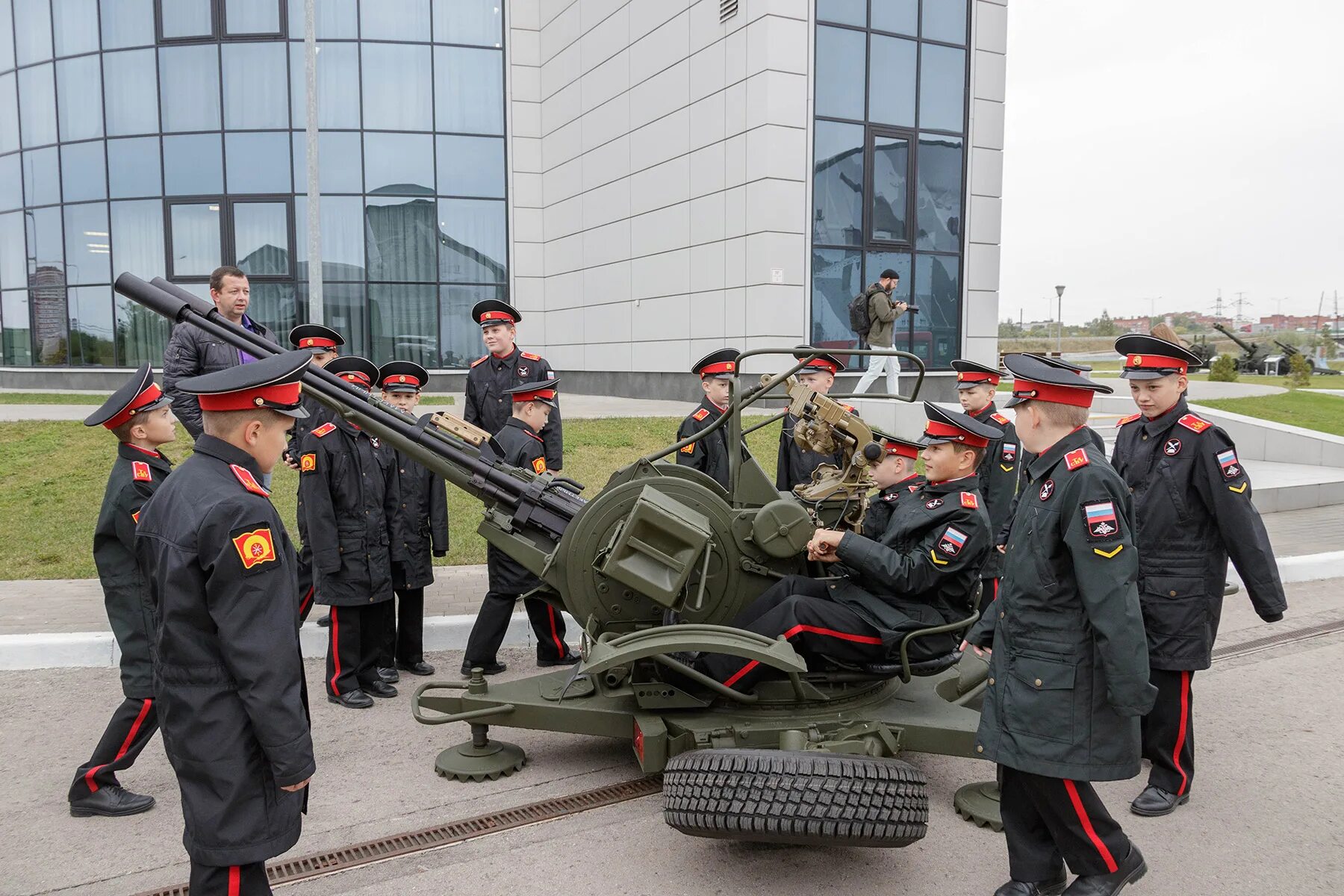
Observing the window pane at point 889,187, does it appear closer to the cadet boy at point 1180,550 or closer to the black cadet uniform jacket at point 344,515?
the cadet boy at point 1180,550

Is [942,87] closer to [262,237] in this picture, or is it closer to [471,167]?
[471,167]

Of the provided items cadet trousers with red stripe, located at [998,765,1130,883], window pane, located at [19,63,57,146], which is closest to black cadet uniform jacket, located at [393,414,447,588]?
cadet trousers with red stripe, located at [998,765,1130,883]

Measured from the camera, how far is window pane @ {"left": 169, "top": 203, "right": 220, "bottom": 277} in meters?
22.1

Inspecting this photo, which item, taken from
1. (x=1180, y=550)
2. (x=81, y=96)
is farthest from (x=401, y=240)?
(x=1180, y=550)

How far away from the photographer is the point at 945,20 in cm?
1816

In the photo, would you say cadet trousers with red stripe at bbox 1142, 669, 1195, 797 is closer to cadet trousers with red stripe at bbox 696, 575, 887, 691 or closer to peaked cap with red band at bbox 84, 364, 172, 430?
cadet trousers with red stripe at bbox 696, 575, 887, 691

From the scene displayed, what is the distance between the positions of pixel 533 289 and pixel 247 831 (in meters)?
21.3

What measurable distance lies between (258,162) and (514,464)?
1934 cm

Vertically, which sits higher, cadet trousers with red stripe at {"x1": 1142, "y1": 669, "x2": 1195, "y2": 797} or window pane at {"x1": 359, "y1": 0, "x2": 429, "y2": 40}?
window pane at {"x1": 359, "y1": 0, "x2": 429, "y2": 40}

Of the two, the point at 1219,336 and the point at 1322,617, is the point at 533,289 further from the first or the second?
the point at 1219,336

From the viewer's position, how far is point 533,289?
916 inches

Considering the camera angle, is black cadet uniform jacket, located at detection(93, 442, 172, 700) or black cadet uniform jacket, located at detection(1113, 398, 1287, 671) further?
black cadet uniform jacket, located at detection(1113, 398, 1287, 671)

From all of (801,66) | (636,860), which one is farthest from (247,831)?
(801,66)

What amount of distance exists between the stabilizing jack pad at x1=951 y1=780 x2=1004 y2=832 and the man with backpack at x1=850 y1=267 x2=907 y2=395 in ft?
31.1
